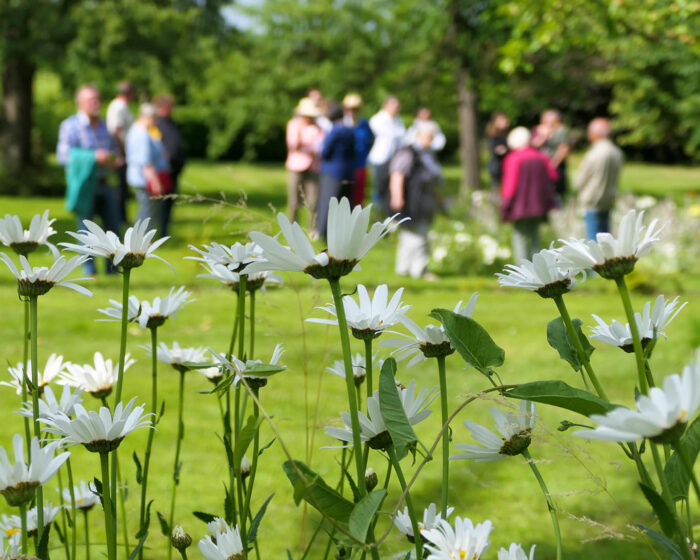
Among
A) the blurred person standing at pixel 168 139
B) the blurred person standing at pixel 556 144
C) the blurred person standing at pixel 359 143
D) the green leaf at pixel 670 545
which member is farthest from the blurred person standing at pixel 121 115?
the green leaf at pixel 670 545

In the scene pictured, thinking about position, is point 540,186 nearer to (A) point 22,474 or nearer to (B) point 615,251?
(B) point 615,251

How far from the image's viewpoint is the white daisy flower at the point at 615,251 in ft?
2.94

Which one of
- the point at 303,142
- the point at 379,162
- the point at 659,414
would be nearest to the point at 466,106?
the point at 303,142

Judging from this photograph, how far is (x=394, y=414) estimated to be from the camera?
910 millimetres

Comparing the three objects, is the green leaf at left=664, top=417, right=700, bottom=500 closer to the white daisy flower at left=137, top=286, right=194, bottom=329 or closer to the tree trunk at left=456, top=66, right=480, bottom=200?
the white daisy flower at left=137, top=286, right=194, bottom=329

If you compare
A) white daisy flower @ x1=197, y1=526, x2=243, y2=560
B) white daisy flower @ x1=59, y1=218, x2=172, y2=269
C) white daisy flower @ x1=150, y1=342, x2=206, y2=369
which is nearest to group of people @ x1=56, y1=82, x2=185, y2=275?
white daisy flower @ x1=150, y1=342, x2=206, y2=369

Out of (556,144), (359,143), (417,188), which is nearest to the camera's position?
(417,188)

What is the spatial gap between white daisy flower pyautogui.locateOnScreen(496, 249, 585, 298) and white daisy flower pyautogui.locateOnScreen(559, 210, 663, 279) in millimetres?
64

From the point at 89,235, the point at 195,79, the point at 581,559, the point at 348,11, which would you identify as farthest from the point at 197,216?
the point at 348,11

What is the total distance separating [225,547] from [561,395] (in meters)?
0.48

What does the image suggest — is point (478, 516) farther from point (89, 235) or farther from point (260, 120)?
point (260, 120)

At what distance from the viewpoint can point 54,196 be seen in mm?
16750

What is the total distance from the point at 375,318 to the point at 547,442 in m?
0.23

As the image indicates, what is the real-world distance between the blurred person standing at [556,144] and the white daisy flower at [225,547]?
11021mm
